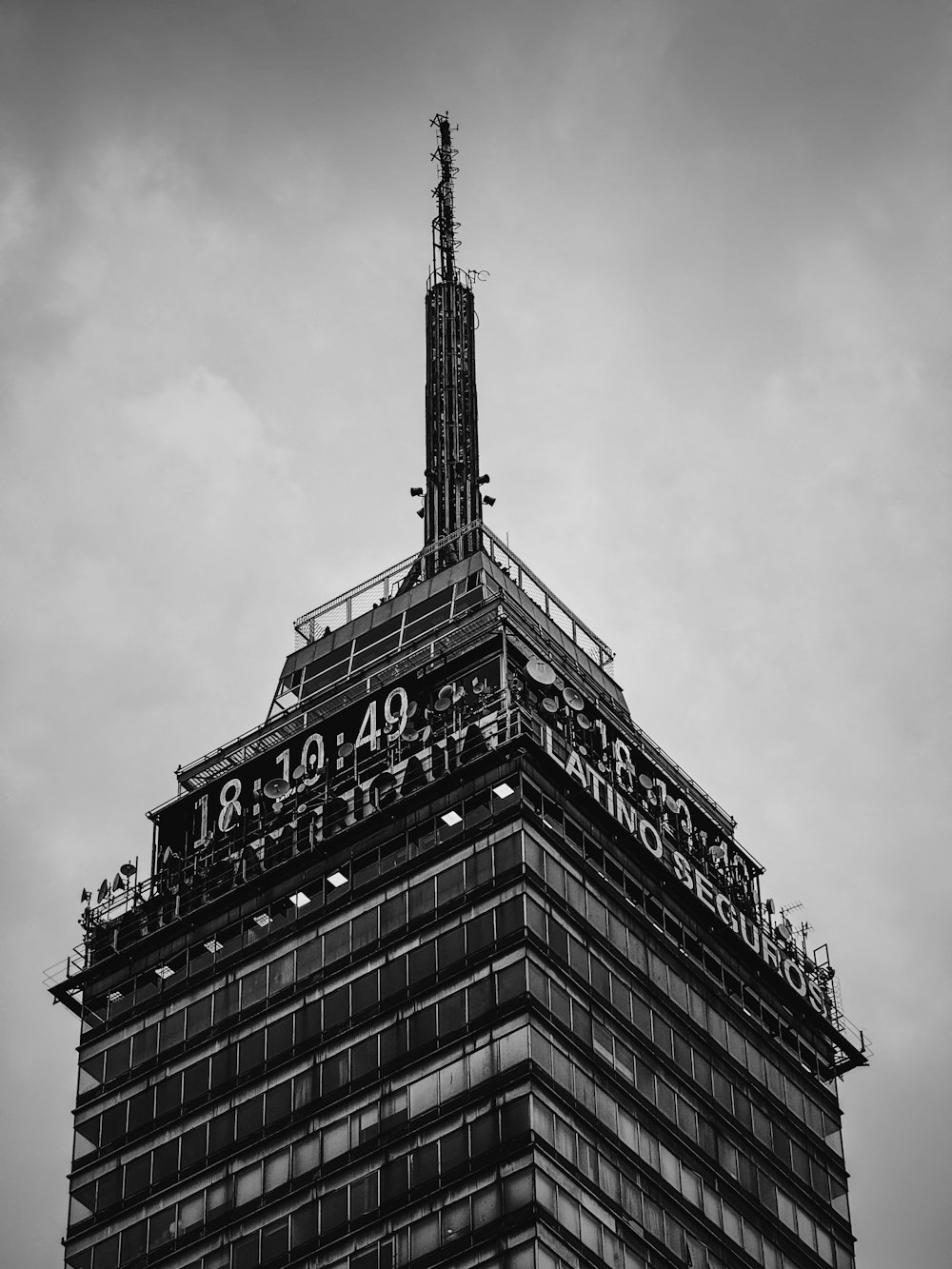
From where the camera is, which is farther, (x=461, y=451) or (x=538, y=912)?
(x=461, y=451)

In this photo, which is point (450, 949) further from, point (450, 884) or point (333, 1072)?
point (333, 1072)

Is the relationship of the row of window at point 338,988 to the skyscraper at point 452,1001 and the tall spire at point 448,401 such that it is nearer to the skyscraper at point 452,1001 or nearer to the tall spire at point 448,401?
the skyscraper at point 452,1001

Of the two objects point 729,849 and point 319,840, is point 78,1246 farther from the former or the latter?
point 729,849

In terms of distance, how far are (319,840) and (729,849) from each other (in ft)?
75.3

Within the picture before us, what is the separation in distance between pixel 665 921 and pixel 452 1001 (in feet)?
50.6

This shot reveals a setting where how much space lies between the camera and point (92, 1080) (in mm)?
142500

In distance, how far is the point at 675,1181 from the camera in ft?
434

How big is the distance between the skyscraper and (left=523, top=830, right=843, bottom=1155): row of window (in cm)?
18

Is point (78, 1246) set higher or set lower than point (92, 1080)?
lower

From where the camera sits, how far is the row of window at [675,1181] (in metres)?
126

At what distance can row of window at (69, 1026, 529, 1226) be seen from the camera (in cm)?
12738

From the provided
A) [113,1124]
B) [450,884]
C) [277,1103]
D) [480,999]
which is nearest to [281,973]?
[277,1103]

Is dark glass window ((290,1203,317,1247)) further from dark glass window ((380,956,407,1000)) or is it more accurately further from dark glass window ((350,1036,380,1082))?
dark glass window ((380,956,407,1000))

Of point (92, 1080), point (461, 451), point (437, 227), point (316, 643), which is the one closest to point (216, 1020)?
point (92, 1080)
